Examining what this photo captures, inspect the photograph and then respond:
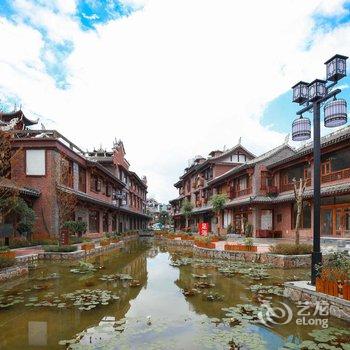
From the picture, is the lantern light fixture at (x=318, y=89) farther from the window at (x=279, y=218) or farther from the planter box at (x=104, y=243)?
the window at (x=279, y=218)

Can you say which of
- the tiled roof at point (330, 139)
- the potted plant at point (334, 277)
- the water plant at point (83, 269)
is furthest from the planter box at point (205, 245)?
the potted plant at point (334, 277)

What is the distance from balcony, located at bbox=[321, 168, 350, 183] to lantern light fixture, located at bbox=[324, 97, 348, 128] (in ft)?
43.5

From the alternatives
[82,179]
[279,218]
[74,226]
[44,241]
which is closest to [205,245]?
[74,226]

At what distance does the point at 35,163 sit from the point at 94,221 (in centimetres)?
1149

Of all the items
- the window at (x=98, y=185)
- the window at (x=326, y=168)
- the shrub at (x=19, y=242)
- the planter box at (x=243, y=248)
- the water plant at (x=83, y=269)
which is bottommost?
the water plant at (x=83, y=269)

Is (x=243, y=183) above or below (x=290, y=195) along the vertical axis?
above

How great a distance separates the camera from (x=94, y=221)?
32.9m

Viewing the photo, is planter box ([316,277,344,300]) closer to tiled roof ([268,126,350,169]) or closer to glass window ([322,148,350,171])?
tiled roof ([268,126,350,169])

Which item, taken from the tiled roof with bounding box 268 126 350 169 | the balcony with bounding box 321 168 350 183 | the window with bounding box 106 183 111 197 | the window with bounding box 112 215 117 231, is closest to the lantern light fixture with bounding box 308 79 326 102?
the tiled roof with bounding box 268 126 350 169

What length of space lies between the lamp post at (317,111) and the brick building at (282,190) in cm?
1023

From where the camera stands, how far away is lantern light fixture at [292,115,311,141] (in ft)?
30.6

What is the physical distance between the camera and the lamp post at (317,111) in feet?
26.8

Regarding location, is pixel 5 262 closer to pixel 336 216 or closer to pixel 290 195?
pixel 336 216

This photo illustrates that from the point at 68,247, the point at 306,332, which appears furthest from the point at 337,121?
the point at 68,247
